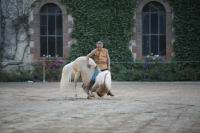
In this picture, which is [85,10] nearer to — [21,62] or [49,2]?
[49,2]

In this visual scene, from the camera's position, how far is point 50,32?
2636 cm

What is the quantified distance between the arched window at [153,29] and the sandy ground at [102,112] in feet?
21.5

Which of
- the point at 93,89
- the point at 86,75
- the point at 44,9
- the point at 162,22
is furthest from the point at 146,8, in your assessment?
the point at 93,89

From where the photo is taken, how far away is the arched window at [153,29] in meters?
25.7

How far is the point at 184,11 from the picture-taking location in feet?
81.8

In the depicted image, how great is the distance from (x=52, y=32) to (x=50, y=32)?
96mm

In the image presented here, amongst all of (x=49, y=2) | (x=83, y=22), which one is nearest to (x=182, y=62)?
(x=83, y=22)

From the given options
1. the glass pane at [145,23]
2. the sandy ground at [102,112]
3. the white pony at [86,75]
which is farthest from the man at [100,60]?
the glass pane at [145,23]

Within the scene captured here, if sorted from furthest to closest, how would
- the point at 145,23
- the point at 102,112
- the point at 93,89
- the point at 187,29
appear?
the point at 145,23 → the point at 187,29 → the point at 93,89 → the point at 102,112

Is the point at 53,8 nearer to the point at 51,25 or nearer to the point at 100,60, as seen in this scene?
the point at 51,25

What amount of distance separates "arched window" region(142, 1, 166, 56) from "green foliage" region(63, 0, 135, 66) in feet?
2.43

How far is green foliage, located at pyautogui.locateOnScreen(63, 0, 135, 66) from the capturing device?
2536 centimetres

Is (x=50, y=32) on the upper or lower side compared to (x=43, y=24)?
lower

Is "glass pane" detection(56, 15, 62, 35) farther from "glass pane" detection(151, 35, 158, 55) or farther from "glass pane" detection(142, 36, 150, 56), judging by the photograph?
"glass pane" detection(151, 35, 158, 55)
